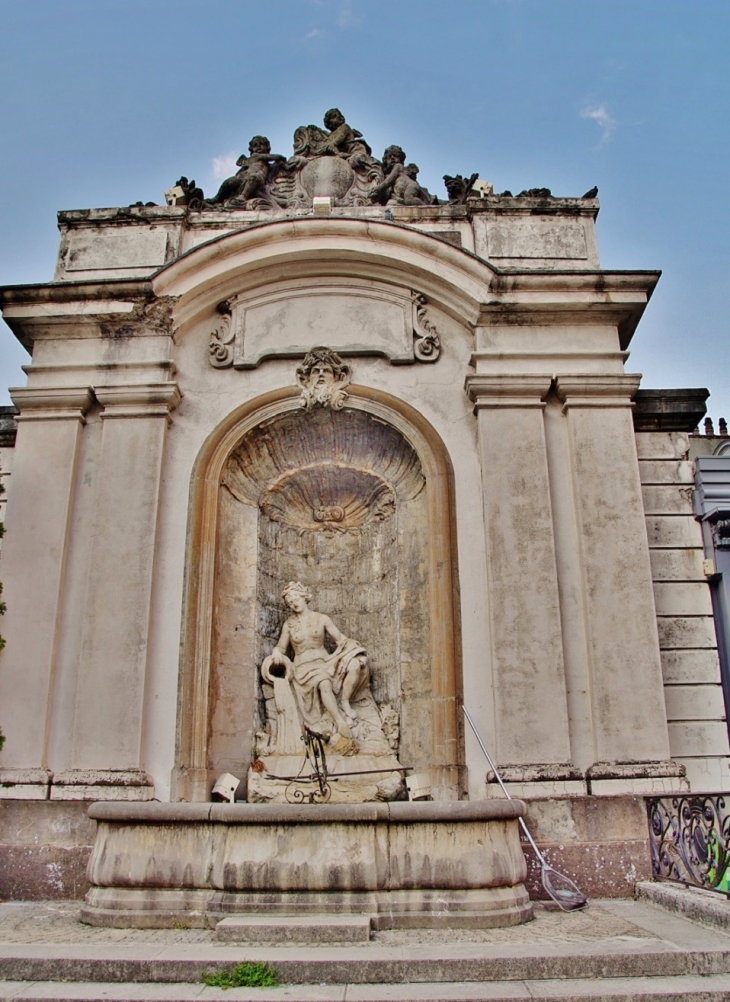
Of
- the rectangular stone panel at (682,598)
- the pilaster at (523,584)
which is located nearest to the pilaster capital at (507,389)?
the pilaster at (523,584)

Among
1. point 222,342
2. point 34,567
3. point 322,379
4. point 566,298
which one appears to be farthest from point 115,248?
point 566,298

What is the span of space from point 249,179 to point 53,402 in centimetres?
395

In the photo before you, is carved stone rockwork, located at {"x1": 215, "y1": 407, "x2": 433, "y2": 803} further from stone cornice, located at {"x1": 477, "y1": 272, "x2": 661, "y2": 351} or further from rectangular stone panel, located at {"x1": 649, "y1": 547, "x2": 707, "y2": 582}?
rectangular stone panel, located at {"x1": 649, "y1": 547, "x2": 707, "y2": 582}

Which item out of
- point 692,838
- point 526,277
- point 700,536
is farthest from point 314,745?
point 526,277

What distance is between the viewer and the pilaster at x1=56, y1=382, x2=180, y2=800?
9.05m

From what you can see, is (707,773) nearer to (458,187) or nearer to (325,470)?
(325,470)

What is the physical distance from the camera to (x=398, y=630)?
10.5 m

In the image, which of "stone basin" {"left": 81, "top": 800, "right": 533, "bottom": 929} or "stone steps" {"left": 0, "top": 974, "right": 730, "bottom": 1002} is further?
"stone basin" {"left": 81, "top": 800, "right": 533, "bottom": 929}

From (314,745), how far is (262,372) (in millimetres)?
4434

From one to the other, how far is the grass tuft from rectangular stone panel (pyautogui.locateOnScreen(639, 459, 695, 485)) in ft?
23.3

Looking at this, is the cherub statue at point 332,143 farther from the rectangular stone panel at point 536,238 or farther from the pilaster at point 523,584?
the pilaster at point 523,584

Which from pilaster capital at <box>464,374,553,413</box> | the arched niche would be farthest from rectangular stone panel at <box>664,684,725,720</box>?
pilaster capital at <box>464,374,553,413</box>

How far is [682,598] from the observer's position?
10.0 meters

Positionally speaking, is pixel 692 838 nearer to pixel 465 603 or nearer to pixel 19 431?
pixel 465 603
